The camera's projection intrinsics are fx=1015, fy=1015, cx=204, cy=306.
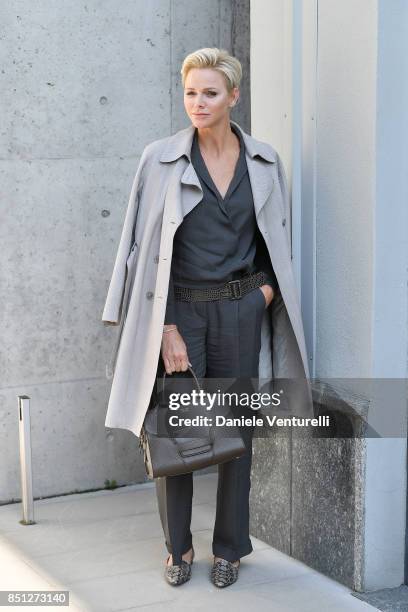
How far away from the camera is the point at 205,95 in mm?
3779

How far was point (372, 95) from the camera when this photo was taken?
373 cm

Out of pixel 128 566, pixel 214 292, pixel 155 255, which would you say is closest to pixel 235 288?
pixel 214 292

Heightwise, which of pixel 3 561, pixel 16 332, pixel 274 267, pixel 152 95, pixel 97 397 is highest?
pixel 152 95

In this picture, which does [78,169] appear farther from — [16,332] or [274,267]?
[274,267]

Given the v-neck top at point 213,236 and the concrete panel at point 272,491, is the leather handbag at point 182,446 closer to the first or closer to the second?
the v-neck top at point 213,236

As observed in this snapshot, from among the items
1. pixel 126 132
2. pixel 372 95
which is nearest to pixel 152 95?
pixel 126 132

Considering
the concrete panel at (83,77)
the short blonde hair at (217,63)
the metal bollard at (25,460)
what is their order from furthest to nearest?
the concrete panel at (83,77), the metal bollard at (25,460), the short blonde hair at (217,63)

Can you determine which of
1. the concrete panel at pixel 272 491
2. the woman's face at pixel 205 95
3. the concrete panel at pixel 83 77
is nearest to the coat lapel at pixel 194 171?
the woman's face at pixel 205 95

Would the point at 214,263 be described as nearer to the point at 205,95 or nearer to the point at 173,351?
the point at 173,351

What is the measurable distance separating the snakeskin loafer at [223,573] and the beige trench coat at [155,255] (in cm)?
69

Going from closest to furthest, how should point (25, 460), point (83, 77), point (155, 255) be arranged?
point (155, 255) < point (25, 460) < point (83, 77)

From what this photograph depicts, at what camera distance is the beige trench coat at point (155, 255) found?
381 centimetres

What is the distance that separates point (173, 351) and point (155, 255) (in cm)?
37

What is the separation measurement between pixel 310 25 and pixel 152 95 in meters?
1.42
